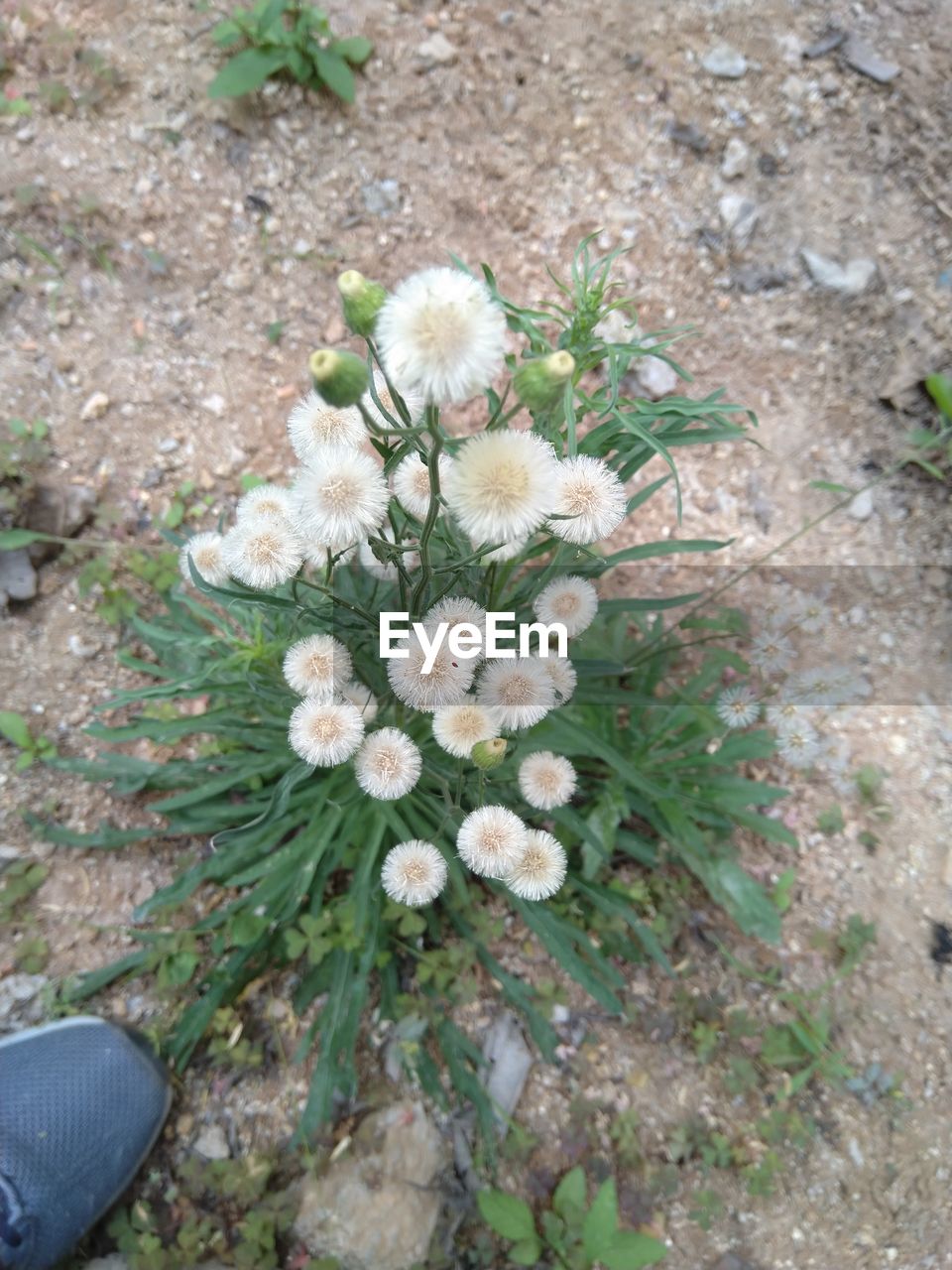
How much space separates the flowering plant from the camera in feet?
4.54

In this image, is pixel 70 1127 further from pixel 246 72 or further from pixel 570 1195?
pixel 246 72

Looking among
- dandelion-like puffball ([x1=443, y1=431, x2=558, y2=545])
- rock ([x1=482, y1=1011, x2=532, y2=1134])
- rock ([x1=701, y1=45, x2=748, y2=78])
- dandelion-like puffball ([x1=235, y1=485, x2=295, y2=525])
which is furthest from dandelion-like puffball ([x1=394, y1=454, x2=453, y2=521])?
rock ([x1=701, y1=45, x2=748, y2=78])

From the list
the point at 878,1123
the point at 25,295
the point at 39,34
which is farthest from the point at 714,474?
the point at 39,34

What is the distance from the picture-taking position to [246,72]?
287 cm

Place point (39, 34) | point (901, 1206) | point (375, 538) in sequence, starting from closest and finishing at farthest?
1. point (375, 538)
2. point (901, 1206)
3. point (39, 34)

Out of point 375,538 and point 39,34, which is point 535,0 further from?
point 375,538

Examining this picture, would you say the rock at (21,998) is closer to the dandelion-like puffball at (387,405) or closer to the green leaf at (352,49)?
the dandelion-like puffball at (387,405)

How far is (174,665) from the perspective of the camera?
8.14ft

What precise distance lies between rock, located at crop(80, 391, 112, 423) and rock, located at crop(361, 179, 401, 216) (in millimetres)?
1133

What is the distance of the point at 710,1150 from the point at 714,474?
2020 mm

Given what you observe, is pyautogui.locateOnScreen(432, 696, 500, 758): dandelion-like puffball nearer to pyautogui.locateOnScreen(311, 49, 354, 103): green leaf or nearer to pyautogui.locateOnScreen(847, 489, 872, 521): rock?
pyautogui.locateOnScreen(847, 489, 872, 521): rock

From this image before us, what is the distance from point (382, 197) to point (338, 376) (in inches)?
86.9

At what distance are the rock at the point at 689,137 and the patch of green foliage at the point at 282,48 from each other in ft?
3.68

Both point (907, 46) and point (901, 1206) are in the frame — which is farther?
point (907, 46)
